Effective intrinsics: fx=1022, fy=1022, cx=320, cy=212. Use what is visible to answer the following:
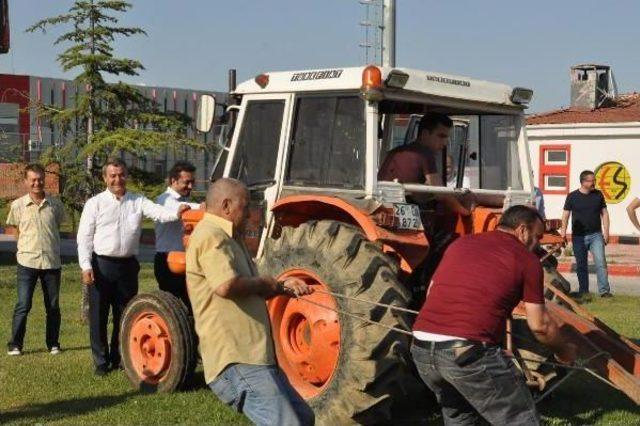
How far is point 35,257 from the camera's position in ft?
32.9

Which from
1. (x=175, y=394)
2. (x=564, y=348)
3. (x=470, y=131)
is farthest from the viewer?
(x=470, y=131)

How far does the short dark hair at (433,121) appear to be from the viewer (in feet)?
26.0

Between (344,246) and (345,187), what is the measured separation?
2.42 feet

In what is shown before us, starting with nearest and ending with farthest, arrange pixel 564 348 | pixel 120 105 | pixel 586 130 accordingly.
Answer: pixel 564 348 → pixel 120 105 → pixel 586 130

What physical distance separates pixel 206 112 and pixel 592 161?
20.7 metres

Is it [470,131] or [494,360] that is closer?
[494,360]

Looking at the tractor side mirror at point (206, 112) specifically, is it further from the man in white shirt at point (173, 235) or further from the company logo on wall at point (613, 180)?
the company logo on wall at point (613, 180)

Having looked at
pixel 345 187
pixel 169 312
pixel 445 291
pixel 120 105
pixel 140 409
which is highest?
pixel 120 105

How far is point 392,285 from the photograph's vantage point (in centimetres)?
669

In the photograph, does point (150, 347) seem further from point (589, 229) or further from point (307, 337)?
point (589, 229)

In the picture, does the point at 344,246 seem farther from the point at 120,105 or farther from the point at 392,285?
the point at 120,105

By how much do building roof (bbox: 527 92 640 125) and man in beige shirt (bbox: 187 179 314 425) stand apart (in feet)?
77.5

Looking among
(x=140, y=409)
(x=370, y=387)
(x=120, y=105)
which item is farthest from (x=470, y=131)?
(x=120, y=105)

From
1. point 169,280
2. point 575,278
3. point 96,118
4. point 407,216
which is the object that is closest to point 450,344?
point 407,216
